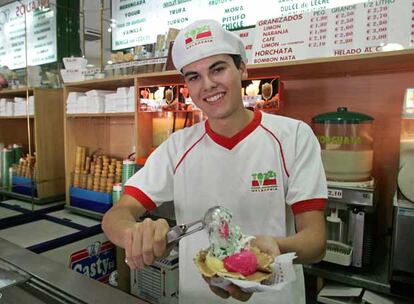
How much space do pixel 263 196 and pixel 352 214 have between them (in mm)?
615

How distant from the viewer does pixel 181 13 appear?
2.37 meters

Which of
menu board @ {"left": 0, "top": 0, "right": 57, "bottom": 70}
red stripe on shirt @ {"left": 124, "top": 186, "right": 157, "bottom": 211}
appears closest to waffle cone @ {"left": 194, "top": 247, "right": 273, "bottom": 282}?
red stripe on shirt @ {"left": 124, "top": 186, "right": 157, "bottom": 211}

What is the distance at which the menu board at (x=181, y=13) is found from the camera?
1.96 meters

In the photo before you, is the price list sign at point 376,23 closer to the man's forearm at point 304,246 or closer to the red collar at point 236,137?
the red collar at point 236,137

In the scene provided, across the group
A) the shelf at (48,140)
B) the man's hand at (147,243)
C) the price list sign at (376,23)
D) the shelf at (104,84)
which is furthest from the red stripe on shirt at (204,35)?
the shelf at (48,140)

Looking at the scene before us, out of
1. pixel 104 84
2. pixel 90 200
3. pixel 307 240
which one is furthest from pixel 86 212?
pixel 307 240

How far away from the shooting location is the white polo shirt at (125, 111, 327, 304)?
1.05 m

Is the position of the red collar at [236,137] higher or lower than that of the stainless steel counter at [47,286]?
higher

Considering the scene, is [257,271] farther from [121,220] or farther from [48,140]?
[48,140]

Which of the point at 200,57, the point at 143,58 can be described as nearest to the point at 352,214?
the point at 200,57

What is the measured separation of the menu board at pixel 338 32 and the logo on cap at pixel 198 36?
773mm

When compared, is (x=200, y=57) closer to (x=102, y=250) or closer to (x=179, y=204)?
(x=179, y=204)

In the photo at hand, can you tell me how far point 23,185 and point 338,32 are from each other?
117 inches

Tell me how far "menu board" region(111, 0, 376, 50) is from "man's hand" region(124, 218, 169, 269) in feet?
5.36
